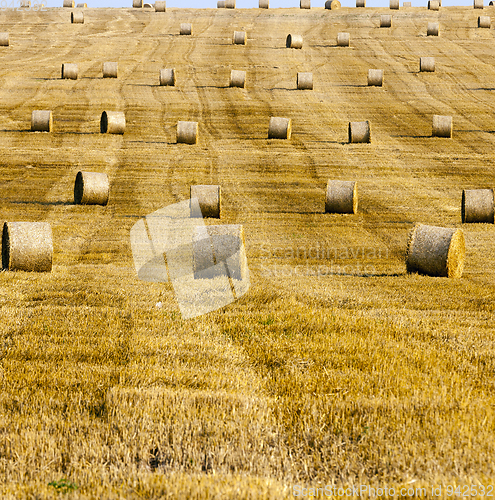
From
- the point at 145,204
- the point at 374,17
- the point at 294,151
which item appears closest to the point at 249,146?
the point at 294,151

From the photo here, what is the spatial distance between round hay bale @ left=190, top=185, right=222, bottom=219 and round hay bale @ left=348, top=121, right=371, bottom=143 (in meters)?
12.1

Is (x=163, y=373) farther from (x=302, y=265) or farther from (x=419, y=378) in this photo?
(x=302, y=265)

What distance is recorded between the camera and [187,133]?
29875 millimetres

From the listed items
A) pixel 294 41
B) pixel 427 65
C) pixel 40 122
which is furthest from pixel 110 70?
pixel 427 65

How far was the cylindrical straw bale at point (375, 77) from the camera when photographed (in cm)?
4066

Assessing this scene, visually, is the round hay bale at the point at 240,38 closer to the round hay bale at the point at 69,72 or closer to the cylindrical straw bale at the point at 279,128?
the round hay bale at the point at 69,72

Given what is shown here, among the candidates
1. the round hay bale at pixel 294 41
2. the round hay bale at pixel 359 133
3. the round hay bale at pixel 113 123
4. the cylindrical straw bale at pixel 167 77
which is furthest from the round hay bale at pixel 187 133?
the round hay bale at pixel 294 41

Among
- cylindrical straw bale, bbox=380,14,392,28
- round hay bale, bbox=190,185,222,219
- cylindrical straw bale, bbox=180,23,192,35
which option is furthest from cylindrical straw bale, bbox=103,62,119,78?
cylindrical straw bale, bbox=380,14,392,28

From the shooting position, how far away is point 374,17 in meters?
58.4

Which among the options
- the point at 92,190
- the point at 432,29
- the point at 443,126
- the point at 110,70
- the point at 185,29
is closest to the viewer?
the point at 92,190

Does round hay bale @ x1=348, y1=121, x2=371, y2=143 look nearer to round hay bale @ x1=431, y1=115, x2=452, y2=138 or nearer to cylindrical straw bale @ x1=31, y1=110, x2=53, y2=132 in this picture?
round hay bale @ x1=431, y1=115, x2=452, y2=138

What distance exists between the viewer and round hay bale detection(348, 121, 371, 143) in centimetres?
3044

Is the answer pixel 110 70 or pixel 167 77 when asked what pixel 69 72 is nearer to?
pixel 110 70

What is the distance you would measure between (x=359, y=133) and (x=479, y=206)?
1121 cm
